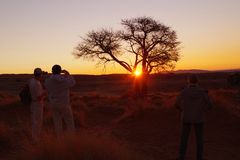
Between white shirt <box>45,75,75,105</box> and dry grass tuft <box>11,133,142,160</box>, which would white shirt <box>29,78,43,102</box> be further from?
dry grass tuft <box>11,133,142,160</box>

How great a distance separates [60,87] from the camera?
35.1 feet

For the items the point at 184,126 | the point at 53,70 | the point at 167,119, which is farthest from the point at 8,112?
the point at 184,126

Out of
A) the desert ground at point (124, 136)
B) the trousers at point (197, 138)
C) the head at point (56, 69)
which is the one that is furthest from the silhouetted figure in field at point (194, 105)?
the head at point (56, 69)

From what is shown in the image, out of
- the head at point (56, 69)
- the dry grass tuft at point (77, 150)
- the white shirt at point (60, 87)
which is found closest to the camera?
the dry grass tuft at point (77, 150)

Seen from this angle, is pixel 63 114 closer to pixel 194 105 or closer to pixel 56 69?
pixel 56 69

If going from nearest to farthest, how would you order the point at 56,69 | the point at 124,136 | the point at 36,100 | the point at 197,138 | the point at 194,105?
the point at 194,105, the point at 197,138, the point at 56,69, the point at 36,100, the point at 124,136

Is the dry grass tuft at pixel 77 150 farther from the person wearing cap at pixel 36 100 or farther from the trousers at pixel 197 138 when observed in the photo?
the person wearing cap at pixel 36 100

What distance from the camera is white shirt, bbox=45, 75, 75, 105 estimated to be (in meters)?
10.7

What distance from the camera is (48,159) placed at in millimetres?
8062

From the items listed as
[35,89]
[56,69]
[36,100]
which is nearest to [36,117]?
[36,100]

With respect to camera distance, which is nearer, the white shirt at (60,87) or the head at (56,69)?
the white shirt at (60,87)

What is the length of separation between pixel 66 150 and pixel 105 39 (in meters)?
28.5

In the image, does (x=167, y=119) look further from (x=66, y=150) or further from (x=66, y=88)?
(x=66, y=150)

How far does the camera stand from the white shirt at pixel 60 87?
1068 centimetres
